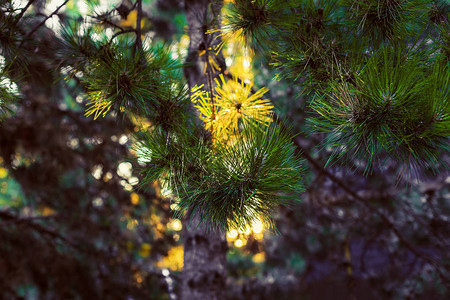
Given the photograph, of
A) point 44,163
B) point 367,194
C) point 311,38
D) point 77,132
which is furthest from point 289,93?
point 44,163

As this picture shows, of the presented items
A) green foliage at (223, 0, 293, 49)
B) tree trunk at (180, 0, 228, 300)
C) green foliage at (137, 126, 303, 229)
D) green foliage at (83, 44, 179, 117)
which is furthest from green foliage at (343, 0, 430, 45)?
tree trunk at (180, 0, 228, 300)

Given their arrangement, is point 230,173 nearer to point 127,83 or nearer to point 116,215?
point 127,83

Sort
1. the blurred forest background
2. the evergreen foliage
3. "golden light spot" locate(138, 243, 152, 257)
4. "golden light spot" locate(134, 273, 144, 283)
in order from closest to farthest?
the evergreen foliage → the blurred forest background → "golden light spot" locate(134, 273, 144, 283) → "golden light spot" locate(138, 243, 152, 257)

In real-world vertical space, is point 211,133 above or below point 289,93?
below

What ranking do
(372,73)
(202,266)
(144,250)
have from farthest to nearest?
1. (144,250)
2. (202,266)
3. (372,73)

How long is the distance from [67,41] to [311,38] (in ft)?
3.73

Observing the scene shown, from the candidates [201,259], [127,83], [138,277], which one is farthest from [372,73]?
[138,277]

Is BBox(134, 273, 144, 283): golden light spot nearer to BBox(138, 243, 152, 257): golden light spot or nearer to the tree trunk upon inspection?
BBox(138, 243, 152, 257): golden light spot

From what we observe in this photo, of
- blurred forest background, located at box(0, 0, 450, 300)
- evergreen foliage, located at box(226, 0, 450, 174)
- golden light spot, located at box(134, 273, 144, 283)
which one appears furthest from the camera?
golden light spot, located at box(134, 273, 144, 283)

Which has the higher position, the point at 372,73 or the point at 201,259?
the point at 201,259

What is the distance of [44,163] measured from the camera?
317cm

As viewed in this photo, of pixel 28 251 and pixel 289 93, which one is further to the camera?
pixel 28 251

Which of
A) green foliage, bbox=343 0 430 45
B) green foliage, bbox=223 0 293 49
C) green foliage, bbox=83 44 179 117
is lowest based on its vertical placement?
green foliage, bbox=83 44 179 117

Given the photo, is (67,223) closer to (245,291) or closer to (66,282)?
(66,282)
